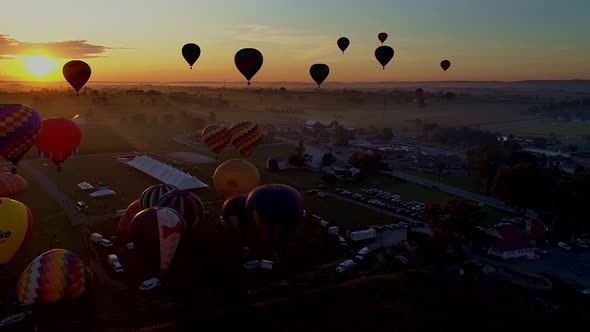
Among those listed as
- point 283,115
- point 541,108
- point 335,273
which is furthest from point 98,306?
point 541,108

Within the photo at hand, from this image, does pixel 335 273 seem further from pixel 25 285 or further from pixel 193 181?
pixel 193 181

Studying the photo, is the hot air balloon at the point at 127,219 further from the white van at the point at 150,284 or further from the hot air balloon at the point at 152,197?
the white van at the point at 150,284

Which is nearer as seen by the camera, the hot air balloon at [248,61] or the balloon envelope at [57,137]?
the balloon envelope at [57,137]

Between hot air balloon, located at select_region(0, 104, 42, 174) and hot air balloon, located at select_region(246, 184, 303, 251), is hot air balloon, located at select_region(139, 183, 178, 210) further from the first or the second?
hot air balloon, located at select_region(246, 184, 303, 251)

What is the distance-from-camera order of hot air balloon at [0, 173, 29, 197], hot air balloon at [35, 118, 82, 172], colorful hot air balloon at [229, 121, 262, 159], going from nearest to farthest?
hot air balloon at [35, 118, 82, 172] → hot air balloon at [0, 173, 29, 197] → colorful hot air balloon at [229, 121, 262, 159]

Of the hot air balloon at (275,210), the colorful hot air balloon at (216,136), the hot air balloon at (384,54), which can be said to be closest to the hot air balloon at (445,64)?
the hot air balloon at (384,54)

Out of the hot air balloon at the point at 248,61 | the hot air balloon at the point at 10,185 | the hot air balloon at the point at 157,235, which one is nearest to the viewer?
the hot air balloon at the point at 157,235

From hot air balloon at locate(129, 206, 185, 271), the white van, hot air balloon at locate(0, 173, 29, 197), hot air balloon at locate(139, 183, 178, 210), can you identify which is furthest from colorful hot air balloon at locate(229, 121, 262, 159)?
hot air balloon at locate(129, 206, 185, 271)

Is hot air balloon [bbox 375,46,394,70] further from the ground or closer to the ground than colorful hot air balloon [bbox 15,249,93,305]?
further from the ground
